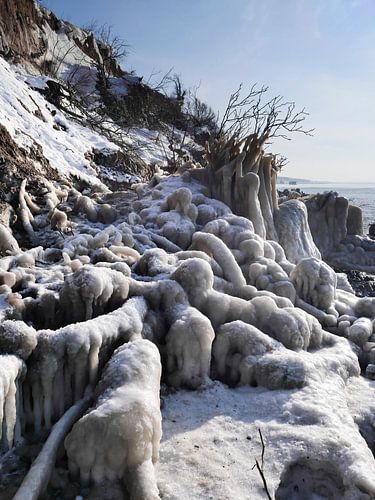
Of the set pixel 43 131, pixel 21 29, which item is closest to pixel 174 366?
pixel 43 131

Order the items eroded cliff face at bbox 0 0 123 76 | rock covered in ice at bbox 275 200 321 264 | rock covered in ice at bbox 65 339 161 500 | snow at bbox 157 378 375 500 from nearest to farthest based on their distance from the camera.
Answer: rock covered in ice at bbox 65 339 161 500 → snow at bbox 157 378 375 500 → rock covered in ice at bbox 275 200 321 264 → eroded cliff face at bbox 0 0 123 76

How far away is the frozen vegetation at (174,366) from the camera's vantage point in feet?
8.69

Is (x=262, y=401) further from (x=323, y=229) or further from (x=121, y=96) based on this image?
(x=121, y=96)

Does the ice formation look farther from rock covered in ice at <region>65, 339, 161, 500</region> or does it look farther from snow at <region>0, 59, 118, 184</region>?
snow at <region>0, 59, 118, 184</region>

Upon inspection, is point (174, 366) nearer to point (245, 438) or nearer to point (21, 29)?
point (245, 438)

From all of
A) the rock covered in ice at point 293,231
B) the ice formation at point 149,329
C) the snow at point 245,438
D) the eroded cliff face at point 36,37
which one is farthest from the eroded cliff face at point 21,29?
the snow at point 245,438

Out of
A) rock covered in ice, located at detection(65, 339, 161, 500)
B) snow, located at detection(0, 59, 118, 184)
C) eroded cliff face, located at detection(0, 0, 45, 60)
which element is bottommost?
rock covered in ice, located at detection(65, 339, 161, 500)

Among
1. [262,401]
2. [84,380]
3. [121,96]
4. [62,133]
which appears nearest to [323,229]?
[62,133]

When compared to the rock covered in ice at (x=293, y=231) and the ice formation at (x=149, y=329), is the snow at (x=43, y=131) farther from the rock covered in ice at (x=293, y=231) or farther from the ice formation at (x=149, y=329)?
the rock covered in ice at (x=293, y=231)

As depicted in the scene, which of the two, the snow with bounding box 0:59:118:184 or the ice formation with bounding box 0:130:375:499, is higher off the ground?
the snow with bounding box 0:59:118:184

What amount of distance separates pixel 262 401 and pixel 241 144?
5204 millimetres

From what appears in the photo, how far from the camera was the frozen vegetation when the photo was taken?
8.69ft

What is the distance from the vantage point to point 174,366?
148 inches

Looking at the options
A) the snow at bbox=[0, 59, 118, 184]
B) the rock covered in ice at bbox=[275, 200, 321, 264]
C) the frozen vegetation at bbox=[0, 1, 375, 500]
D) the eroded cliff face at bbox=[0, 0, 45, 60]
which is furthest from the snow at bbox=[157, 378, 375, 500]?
the eroded cliff face at bbox=[0, 0, 45, 60]
